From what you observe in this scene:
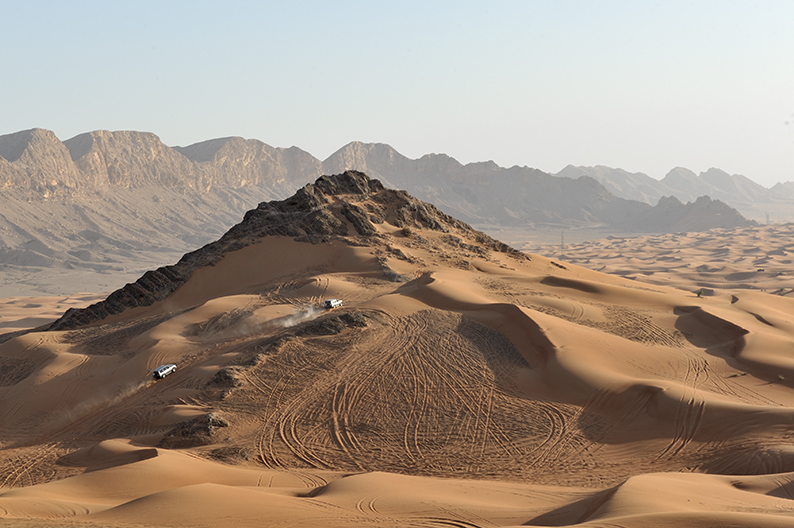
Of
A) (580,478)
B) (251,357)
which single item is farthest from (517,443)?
(251,357)

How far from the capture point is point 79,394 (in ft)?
80.8

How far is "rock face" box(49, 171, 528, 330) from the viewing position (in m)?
36.7

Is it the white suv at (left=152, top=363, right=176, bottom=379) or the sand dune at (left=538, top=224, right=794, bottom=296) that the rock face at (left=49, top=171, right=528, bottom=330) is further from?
the sand dune at (left=538, top=224, right=794, bottom=296)

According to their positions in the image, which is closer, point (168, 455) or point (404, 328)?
point (168, 455)

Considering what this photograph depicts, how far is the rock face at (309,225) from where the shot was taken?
120ft

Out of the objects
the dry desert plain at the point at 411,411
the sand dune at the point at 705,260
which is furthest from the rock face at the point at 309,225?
the sand dune at the point at 705,260

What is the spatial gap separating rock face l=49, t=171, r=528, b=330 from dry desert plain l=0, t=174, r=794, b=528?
2.53 meters

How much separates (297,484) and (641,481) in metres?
8.18

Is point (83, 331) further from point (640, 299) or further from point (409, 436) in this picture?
point (640, 299)

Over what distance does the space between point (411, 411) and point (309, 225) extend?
23.3 m

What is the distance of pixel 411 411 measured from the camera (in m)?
20.0

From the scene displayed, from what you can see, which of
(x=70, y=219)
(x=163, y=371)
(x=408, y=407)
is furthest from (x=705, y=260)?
(x=70, y=219)

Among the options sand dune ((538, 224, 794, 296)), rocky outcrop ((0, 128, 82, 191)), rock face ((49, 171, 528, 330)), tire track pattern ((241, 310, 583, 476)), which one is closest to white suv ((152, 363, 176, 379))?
tire track pattern ((241, 310, 583, 476))

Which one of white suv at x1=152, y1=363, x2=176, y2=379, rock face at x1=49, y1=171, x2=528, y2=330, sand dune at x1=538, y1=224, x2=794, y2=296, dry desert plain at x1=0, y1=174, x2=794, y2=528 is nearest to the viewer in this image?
dry desert plain at x1=0, y1=174, x2=794, y2=528
